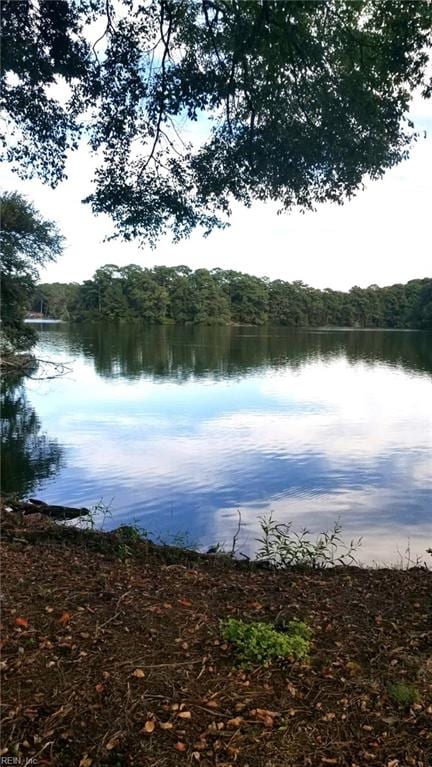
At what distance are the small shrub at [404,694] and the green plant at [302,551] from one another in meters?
2.96

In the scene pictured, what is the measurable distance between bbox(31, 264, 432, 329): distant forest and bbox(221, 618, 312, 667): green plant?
107 meters

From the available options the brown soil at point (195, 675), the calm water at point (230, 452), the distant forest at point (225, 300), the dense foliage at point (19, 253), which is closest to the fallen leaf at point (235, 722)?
the brown soil at point (195, 675)

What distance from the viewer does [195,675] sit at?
2.75 m

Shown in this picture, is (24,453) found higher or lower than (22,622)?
lower

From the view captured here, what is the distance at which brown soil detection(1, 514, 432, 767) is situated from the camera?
224cm

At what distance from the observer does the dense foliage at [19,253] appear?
22.7 meters

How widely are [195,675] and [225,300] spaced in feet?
379

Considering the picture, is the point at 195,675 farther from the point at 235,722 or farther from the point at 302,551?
the point at 302,551

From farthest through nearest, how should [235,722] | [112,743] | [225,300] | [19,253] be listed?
[225,300] → [19,253] → [235,722] → [112,743]

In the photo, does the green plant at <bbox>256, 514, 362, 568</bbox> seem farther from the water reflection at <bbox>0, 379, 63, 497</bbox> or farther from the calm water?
the water reflection at <bbox>0, 379, 63, 497</bbox>

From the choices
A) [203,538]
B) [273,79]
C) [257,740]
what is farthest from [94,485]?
[257,740]

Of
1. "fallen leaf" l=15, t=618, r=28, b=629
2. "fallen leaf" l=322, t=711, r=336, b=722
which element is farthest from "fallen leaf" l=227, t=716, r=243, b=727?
"fallen leaf" l=15, t=618, r=28, b=629

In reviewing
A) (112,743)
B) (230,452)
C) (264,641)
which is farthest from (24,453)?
(112,743)

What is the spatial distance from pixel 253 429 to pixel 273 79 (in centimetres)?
1267
